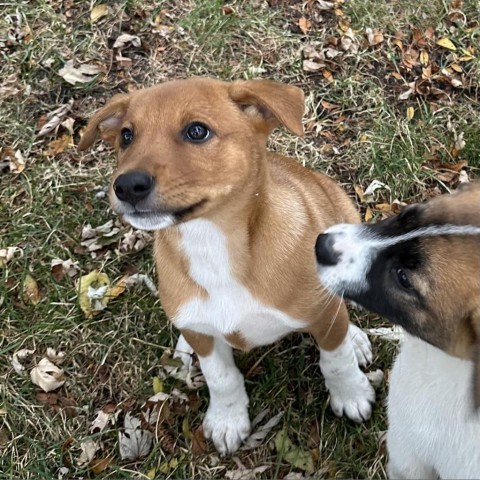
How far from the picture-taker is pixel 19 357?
4566 mm

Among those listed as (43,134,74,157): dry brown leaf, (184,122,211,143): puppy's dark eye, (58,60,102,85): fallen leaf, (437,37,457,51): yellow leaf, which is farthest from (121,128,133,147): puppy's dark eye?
(437,37,457,51): yellow leaf

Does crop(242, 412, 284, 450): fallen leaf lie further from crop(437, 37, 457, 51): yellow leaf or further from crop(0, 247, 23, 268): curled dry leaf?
crop(437, 37, 457, 51): yellow leaf

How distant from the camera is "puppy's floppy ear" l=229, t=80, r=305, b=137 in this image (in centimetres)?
293

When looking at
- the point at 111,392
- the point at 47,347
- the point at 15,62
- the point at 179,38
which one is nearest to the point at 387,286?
the point at 111,392

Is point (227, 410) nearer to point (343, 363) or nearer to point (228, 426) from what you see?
point (228, 426)

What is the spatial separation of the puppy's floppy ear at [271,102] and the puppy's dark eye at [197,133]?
11.5 inches

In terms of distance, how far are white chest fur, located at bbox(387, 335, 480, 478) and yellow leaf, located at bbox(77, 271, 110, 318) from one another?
2.32 meters

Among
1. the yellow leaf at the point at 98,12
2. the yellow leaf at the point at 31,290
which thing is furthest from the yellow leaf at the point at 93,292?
the yellow leaf at the point at 98,12

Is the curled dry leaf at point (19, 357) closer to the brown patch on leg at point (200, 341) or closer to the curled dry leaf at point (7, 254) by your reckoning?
the curled dry leaf at point (7, 254)

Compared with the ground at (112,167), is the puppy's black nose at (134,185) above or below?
above

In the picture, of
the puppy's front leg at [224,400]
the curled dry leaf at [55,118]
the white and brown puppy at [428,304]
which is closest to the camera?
the white and brown puppy at [428,304]

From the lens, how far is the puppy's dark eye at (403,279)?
266 centimetres

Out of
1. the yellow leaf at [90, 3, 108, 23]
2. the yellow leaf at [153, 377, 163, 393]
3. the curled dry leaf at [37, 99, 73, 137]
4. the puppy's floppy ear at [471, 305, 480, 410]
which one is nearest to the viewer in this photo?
the puppy's floppy ear at [471, 305, 480, 410]

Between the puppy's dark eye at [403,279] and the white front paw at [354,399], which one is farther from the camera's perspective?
the white front paw at [354,399]
